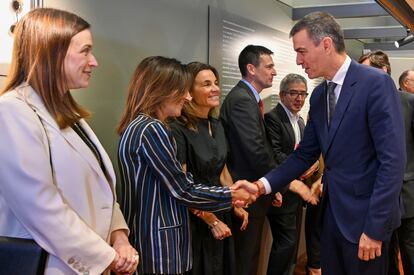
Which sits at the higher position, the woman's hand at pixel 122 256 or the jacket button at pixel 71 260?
the jacket button at pixel 71 260

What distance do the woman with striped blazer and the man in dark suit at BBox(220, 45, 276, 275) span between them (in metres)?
0.74

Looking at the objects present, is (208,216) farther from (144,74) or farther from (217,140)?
(144,74)

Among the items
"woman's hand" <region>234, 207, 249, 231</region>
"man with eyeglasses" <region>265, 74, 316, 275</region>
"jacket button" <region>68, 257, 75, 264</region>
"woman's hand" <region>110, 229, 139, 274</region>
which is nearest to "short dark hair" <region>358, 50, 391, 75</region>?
"man with eyeglasses" <region>265, 74, 316, 275</region>

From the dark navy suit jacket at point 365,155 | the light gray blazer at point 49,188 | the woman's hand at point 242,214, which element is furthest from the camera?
the woman's hand at point 242,214

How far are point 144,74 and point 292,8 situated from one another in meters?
2.77

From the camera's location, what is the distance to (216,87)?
256 cm

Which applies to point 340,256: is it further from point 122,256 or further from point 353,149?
point 122,256

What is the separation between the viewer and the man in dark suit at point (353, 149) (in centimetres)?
172

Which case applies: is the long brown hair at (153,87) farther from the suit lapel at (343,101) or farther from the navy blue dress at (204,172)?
the suit lapel at (343,101)

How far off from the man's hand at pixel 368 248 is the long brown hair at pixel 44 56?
4.14 feet

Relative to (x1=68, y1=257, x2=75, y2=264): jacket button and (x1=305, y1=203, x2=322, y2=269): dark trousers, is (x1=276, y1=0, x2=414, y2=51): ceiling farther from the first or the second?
(x1=68, y1=257, x2=75, y2=264): jacket button

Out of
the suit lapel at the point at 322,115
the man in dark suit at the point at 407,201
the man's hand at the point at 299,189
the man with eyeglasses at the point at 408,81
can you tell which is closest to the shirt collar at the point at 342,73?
the suit lapel at the point at 322,115

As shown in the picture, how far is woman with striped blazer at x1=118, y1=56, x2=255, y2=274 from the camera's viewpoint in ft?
5.76

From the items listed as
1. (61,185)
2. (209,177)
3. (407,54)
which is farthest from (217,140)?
(407,54)
